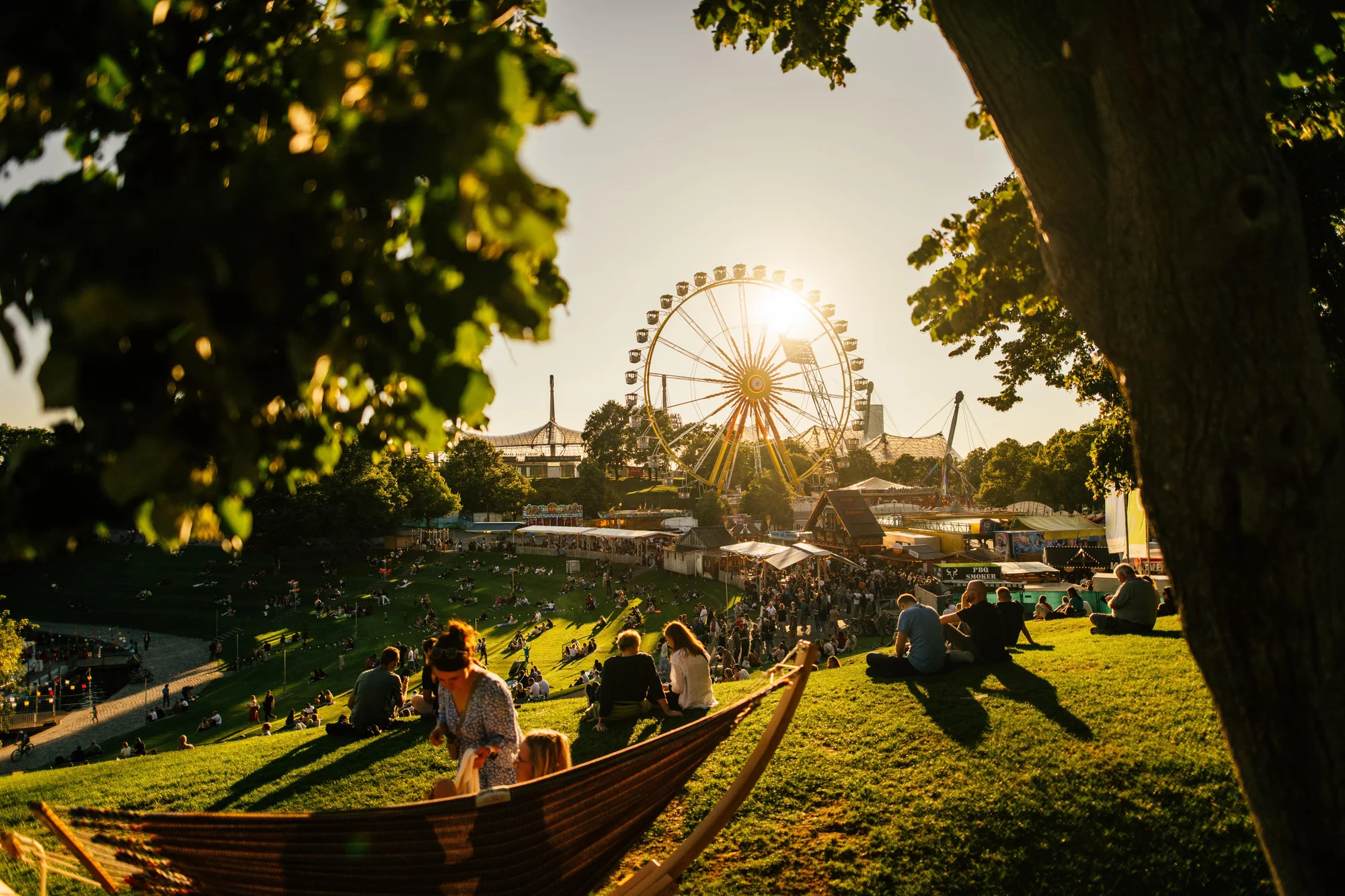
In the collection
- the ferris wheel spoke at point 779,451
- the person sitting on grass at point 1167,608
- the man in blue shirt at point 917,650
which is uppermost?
the ferris wheel spoke at point 779,451

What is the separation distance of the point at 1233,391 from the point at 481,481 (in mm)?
66086

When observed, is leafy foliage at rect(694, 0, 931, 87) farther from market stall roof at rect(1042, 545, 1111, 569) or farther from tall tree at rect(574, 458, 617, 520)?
tall tree at rect(574, 458, 617, 520)

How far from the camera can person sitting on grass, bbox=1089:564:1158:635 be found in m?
9.70

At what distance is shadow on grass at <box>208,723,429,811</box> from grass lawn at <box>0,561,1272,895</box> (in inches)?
1.1

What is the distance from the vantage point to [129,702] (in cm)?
2733

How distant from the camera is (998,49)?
2.45m

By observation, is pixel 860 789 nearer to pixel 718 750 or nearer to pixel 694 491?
pixel 718 750

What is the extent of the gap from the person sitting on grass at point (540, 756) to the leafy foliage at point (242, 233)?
2559 millimetres

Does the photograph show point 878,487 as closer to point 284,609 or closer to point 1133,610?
point 284,609

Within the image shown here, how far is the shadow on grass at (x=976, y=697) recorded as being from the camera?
19.0ft

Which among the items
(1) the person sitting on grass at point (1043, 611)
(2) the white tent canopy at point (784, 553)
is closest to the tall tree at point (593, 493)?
(2) the white tent canopy at point (784, 553)

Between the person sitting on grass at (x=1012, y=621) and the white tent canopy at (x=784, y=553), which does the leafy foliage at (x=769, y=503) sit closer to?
the white tent canopy at (x=784, y=553)

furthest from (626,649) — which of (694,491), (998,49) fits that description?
(694,491)

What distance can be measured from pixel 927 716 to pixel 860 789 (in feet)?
5.30
